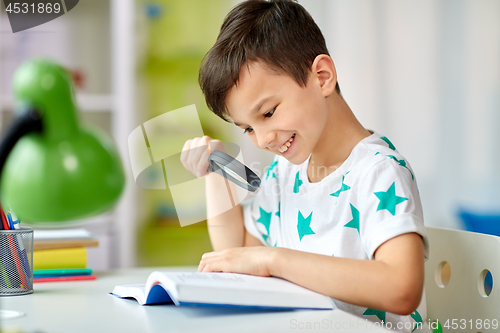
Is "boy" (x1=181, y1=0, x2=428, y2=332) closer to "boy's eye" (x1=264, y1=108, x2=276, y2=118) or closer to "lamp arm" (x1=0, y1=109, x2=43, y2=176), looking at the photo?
"boy's eye" (x1=264, y1=108, x2=276, y2=118)

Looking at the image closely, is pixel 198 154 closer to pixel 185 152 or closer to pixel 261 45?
pixel 185 152

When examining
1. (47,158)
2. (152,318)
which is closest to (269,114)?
(152,318)

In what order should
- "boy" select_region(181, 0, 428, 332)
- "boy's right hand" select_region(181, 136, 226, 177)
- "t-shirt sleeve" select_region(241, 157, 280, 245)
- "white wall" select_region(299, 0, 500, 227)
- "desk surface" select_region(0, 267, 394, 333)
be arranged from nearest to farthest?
"desk surface" select_region(0, 267, 394, 333) → "boy" select_region(181, 0, 428, 332) → "boy's right hand" select_region(181, 136, 226, 177) → "t-shirt sleeve" select_region(241, 157, 280, 245) → "white wall" select_region(299, 0, 500, 227)

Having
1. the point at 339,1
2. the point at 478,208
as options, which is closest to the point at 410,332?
the point at 478,208

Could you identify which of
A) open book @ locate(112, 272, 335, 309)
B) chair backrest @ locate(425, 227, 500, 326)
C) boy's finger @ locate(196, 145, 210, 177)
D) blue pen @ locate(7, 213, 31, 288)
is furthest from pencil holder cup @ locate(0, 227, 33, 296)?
chair backrest @ locate(425, 227, 500, 326)

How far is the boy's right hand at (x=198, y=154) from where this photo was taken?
2.60 feet

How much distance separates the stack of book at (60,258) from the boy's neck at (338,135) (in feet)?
1.39

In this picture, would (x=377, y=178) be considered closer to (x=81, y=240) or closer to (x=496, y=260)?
(x=496, y=260)

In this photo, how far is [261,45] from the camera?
711 mm

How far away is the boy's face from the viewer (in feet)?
2.26

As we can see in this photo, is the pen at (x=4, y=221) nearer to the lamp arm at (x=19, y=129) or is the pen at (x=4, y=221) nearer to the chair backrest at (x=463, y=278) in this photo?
the lamp arm at (x=19, y=129)

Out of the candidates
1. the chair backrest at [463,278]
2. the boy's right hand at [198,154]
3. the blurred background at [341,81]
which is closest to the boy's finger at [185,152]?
the boy's right hand at [198,154]

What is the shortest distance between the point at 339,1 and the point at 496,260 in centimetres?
127

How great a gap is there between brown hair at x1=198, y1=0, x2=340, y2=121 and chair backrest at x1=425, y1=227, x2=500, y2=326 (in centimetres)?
34
